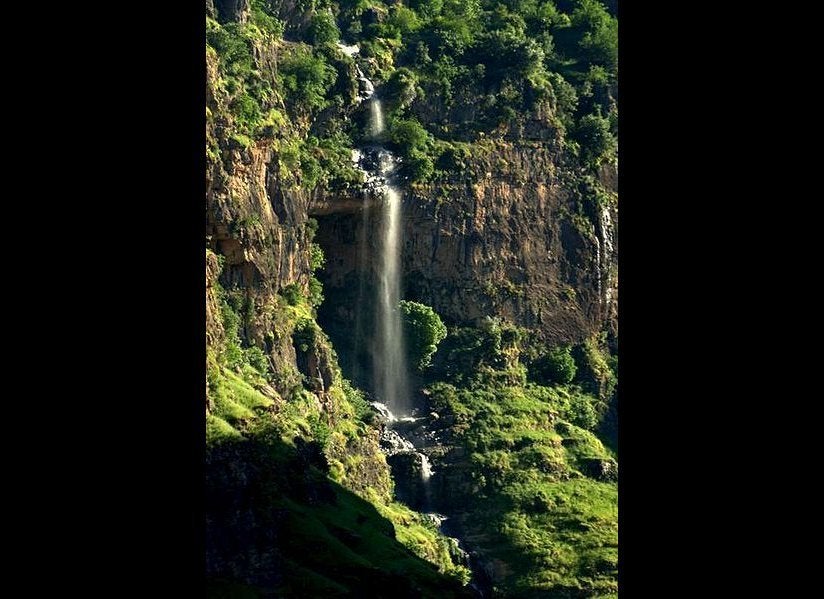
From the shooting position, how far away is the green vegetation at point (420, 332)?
189 feet

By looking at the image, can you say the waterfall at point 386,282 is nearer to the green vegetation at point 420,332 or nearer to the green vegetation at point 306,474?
the green vegetation at point 420,332

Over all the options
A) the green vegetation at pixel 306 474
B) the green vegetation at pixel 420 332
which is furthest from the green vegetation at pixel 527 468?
the green vegetation at pixel 306 474

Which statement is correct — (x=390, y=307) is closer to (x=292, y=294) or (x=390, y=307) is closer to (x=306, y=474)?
(x=292, y=294)

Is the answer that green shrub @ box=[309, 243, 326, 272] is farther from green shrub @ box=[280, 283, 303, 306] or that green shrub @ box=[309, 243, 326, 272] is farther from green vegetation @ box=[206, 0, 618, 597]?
green shrub @ box=[280, 283, 303, 306]

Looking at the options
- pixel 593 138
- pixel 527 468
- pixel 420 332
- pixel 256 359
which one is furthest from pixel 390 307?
pixel 593 138

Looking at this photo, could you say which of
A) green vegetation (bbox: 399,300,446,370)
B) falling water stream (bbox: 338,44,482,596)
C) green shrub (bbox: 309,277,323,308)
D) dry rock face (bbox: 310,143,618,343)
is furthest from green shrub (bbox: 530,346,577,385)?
green shrub (bbox: 309,277,323,308)

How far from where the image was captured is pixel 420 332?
57.7m

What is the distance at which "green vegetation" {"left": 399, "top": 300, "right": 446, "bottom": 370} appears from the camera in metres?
57.6

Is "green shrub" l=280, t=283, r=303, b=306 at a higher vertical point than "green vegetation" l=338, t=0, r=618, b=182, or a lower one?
lower

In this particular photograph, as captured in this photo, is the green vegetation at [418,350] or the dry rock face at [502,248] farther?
the dry rock face at [502,248]

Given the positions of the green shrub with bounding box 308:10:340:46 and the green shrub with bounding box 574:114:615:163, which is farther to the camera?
the green shrub with bounding box 574:114:615:163

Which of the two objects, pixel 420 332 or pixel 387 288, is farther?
pixel 387 288
